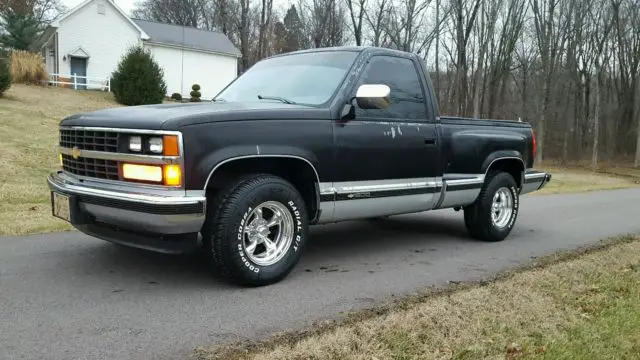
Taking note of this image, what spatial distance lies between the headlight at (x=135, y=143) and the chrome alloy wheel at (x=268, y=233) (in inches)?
38.0

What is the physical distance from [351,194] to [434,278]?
1.09 m

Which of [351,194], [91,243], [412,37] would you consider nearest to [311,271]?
[351,194]

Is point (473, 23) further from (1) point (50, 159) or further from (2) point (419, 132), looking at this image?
(2) point (419, 132)

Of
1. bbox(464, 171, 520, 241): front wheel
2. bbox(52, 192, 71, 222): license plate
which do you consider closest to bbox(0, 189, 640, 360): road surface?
bbox(464, 171, 520, 241): front wheel

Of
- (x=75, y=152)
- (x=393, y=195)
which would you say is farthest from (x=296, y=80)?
(x=75, y=152)

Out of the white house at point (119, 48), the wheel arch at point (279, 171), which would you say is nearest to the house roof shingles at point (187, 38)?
the white house at point (119, 48)

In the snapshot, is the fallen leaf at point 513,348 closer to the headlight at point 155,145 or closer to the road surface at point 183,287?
the road surface at point 183,287

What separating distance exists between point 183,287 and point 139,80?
2107 cm

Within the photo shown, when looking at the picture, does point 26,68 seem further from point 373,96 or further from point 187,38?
point 373,96

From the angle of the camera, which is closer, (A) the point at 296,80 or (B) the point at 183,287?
(B) the point at 183,287

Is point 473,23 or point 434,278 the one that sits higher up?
point 473,23

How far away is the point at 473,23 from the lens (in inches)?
1486

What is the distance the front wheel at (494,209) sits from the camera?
6672 mm

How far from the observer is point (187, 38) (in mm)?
38719
